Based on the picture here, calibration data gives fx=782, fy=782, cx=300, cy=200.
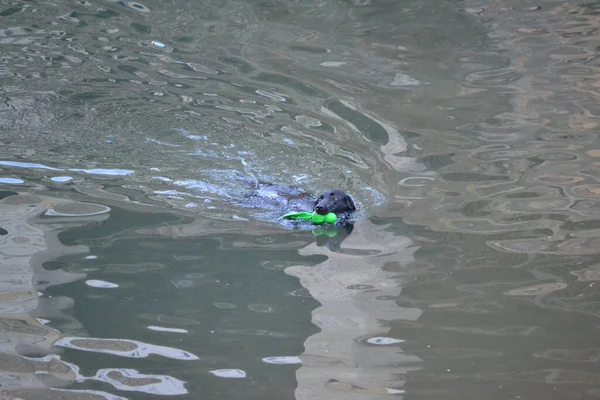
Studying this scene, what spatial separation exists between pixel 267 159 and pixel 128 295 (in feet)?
10.7

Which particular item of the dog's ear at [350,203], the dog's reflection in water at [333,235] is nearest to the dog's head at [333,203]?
the dog's ear at [350,203]

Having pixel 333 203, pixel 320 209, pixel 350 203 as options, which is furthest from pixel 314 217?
pixel 350 203

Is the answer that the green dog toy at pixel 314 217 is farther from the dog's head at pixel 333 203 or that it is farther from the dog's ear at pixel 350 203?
the dog's ear at pixel 350 203

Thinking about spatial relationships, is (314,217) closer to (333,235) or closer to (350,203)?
(333,235)

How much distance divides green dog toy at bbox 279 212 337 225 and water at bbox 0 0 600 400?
0.16m

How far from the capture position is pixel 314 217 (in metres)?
6.33

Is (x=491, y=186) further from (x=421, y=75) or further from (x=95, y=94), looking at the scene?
(x=95, y=94)

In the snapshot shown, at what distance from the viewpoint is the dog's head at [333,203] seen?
6336 mm

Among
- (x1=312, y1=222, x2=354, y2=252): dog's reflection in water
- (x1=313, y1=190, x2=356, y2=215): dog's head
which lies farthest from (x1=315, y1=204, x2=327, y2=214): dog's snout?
(x1=312, y1=222, x2=354, y2=252): dog's reflection in water

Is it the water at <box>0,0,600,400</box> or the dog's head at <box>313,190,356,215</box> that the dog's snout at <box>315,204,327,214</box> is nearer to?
the dog's head at <box>313,190,356,215</box>

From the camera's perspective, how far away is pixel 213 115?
879 cm

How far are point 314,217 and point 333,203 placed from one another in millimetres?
210

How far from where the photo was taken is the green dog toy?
628cm

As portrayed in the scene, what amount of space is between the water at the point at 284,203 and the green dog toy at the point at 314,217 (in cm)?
16
